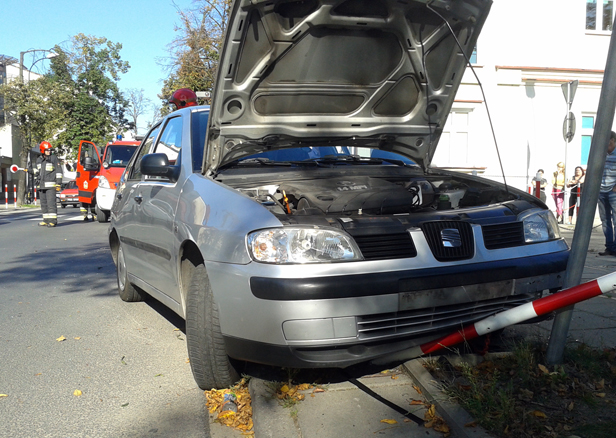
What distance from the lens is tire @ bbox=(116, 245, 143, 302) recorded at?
5.68 m

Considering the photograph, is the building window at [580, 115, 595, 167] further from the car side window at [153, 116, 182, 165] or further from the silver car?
the car side window at [153, 116, 182, 165]

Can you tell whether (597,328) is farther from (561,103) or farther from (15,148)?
(15,148)

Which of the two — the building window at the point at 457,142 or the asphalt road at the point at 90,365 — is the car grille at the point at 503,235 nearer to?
the asphalt road at the point at 90,365

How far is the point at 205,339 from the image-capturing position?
10.6 feet

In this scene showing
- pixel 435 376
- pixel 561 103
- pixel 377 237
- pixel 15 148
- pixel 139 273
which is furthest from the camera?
pixel 15 148

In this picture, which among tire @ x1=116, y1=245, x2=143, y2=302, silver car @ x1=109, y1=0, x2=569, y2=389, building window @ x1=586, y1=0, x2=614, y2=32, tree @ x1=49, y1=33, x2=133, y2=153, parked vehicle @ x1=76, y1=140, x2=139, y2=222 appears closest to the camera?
silver car @ x1=109, y1=0, x2=569, y2=389

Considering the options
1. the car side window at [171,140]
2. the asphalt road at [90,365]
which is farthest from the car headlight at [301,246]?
the car side window at [171,140]

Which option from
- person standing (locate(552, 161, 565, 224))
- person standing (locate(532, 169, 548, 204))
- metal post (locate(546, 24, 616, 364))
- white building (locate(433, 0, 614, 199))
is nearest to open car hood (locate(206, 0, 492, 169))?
metal post (locate(546, 24, 616, 364))

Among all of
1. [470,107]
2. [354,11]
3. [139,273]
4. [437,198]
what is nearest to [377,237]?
[437,198]

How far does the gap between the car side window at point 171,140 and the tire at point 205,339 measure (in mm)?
1371

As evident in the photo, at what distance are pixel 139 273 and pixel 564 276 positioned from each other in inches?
126

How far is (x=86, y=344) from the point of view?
4605 mm

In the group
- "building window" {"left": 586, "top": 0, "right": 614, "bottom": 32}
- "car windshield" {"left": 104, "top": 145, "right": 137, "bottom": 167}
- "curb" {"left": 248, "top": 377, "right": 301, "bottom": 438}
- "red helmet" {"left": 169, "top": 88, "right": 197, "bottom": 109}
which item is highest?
"building window" {"left": 586, "top": 0, "right": 614, "bottom": 32}

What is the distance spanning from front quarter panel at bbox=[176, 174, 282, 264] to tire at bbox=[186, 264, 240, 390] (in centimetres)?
22
